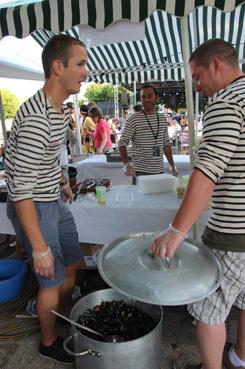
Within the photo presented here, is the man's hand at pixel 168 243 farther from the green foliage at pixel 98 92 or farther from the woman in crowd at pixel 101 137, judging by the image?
the green foliage at pixel 98 92

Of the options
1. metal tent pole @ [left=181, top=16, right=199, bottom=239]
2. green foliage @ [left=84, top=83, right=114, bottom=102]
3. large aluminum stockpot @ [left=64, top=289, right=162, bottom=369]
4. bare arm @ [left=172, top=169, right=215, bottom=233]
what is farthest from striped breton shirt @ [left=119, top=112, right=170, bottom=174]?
green foliage @ [left=84, top=83, right=114, bottom=102]

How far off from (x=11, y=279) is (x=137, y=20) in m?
2.08

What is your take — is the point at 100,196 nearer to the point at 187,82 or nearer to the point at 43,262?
the point at 43,262

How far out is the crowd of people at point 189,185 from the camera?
114 cm

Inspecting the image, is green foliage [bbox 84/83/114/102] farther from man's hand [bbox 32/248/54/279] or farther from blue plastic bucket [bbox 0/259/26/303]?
man's hand [bbox 32/248/54/279]

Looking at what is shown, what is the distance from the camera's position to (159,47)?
5.26 metres

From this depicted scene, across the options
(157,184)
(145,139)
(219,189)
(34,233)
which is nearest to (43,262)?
(34,233)

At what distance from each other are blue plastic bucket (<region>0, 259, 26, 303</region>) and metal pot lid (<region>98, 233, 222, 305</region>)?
1405 millimetres

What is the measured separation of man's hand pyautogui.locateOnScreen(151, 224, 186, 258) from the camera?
1.14 m

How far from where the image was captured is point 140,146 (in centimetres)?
357

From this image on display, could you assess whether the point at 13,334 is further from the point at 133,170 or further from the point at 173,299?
the point at 133,170

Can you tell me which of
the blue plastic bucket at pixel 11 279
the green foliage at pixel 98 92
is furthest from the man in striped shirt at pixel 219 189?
the green foliage at pixel 98 92

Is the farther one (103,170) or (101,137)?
(101,137)

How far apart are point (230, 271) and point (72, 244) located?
96 cm
